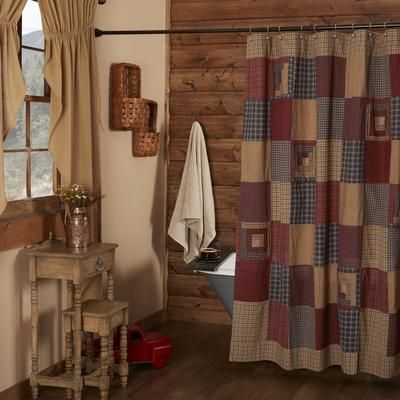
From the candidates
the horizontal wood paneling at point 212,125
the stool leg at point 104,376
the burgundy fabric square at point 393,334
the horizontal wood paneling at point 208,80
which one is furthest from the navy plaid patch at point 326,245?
the horizontal wood paneling at point 208,80

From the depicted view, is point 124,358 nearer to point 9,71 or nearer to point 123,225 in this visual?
point 123,225

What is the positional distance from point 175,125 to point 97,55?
108 centimetres

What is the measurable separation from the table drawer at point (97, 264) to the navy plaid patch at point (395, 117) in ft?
5.16

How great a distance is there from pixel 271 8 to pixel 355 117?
5.27 feet

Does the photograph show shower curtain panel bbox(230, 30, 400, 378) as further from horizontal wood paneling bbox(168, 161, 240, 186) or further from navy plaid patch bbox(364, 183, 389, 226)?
horizontal wood paneling bbox(168, 161, 240, 186)

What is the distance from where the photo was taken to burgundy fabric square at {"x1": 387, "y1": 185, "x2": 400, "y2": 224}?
3941 mm

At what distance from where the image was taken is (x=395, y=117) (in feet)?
12.8

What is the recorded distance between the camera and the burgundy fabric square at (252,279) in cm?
421

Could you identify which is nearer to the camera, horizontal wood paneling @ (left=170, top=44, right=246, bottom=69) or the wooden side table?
the wooden side table

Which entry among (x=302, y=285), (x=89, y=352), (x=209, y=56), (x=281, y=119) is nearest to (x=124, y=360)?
(x=89, y=352)

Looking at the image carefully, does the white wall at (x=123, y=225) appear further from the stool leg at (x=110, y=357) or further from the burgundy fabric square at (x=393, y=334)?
the burgundy fabric square at (x=393, y=334)

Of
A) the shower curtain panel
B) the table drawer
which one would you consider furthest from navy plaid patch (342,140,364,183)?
the table drawer

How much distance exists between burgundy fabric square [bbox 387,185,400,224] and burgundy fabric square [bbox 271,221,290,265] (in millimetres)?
519

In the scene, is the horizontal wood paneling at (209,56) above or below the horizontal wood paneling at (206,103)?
above
